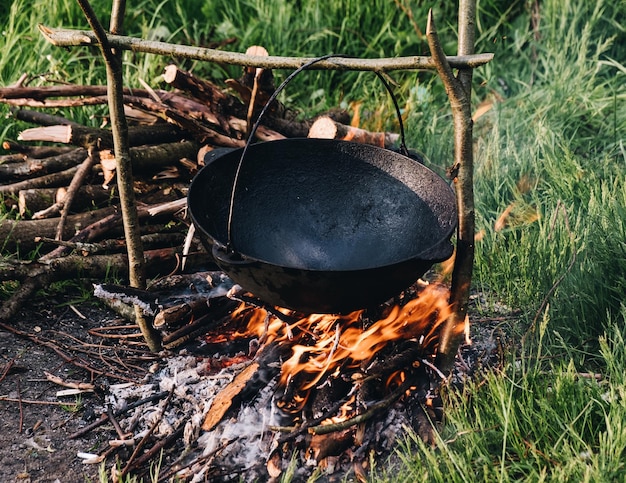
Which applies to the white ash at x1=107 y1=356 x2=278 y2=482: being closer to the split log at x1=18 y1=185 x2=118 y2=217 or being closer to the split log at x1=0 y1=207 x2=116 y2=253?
the split log at x1=0 y1=207 x2=116 y2=253

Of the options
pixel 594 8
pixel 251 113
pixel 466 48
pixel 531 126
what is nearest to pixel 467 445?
pixel 466 48

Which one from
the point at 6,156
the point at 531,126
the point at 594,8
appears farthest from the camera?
the point at 594,8

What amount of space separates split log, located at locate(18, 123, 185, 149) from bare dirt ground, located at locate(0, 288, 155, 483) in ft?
2.69

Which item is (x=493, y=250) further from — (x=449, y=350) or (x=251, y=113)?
(x=251, y=113)

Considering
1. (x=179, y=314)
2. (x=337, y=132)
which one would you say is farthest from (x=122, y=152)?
(x=337, y=132)

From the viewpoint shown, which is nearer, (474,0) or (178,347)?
(474,0)

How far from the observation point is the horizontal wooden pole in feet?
7.25

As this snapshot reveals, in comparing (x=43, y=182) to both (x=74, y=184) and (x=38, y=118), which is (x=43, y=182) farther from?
(x=38, y=118)

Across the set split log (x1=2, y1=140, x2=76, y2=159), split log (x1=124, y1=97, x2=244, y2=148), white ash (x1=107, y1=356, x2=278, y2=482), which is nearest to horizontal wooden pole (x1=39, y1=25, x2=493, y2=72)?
split log (x1=124, y1=97, x2=244, y2=148)

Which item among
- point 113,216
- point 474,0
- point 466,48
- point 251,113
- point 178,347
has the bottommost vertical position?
point 178,347

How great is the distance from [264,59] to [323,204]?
81cm

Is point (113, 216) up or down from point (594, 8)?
down

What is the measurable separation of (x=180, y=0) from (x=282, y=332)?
3.35m

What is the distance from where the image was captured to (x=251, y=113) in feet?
12.0
